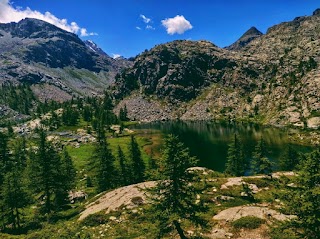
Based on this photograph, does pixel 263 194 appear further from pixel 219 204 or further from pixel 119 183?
pixel 119 183

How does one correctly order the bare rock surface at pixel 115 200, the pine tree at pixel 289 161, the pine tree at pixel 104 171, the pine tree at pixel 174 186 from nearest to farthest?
the pine tree at pixel 174 186 → the bare rock surface at pixel 115 200 → the pine tree at pixel 104 171 → the pine tree at pixel 289 161

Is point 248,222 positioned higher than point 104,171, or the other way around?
point 248,222

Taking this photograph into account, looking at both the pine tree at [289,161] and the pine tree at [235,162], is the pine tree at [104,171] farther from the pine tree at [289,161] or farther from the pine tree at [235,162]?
the pine tree at [289,161]

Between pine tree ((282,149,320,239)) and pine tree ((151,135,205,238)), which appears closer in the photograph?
pine tree ((282,149,320,239))

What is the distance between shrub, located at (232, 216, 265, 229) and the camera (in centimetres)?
3641

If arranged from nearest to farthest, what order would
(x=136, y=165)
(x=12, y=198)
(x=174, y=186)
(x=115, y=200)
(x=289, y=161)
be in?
(x=174, y=186) → (x=115, y=200) → (x=12, y=198) → (x=136, y=165) → (x=289, y=161)

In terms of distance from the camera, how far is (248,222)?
121 feet

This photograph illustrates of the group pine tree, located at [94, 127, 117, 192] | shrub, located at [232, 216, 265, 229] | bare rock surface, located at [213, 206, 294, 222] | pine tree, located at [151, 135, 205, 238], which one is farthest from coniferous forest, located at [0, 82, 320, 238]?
bare rock surface, located at [213, 206, 294, 222]

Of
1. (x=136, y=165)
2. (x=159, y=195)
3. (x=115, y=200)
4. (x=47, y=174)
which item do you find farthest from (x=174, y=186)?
(x=136, y=165)

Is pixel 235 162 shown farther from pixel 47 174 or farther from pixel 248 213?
pixel 248 213

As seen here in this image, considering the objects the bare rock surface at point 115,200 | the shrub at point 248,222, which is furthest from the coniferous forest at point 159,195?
the bare rock surface at point 115,200

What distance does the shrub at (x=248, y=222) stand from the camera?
3641 centimetres

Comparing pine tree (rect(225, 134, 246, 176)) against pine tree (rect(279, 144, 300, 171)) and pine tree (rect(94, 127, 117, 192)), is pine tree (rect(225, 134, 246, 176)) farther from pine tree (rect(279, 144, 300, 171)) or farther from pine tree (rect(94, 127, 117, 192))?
pine tree (rect(94, 127, 117, 192))

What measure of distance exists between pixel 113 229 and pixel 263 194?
80.4 feet
